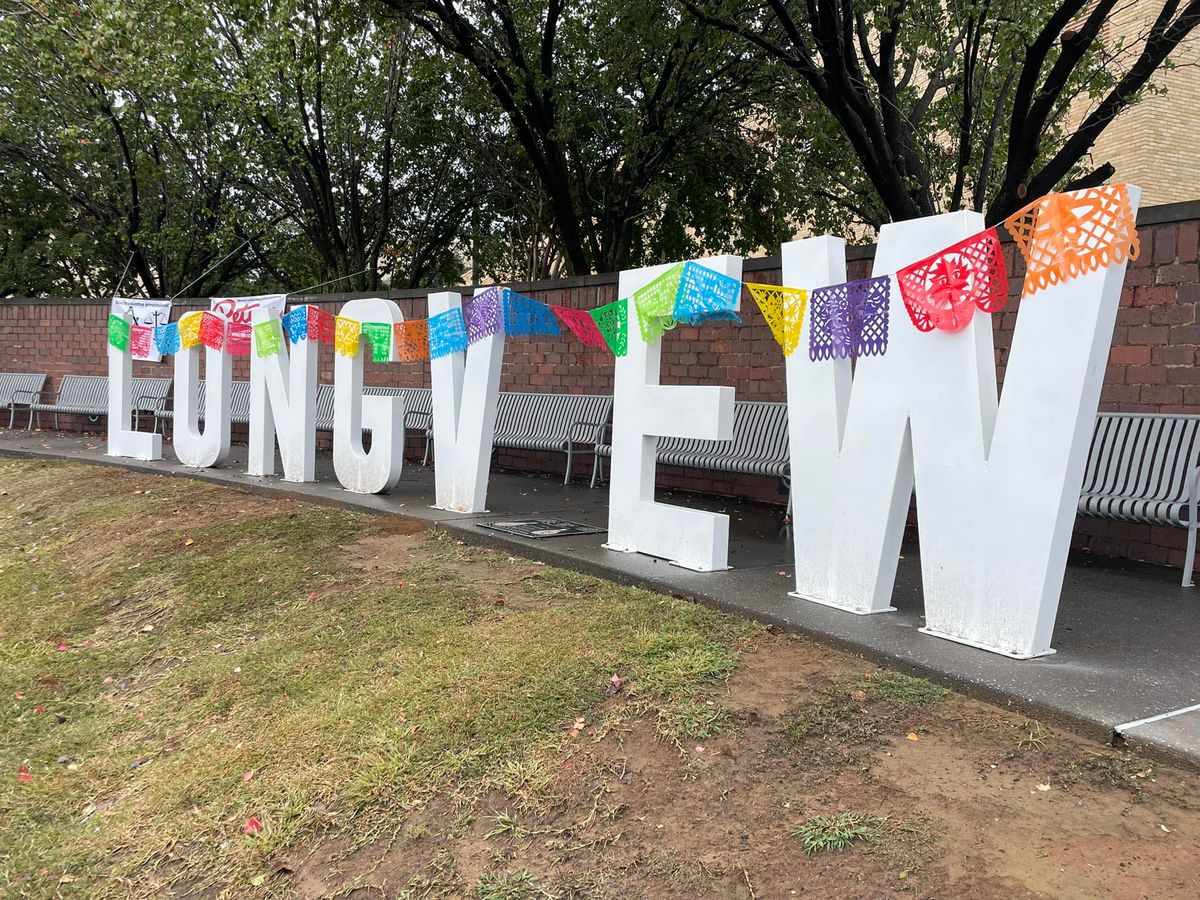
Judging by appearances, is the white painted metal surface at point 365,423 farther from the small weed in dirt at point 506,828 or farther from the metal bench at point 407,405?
the small weed in dirt at point 506,828

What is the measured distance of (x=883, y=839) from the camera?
9.20 ft

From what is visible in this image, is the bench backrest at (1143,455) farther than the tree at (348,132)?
No

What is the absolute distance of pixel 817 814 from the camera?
9.77 feet

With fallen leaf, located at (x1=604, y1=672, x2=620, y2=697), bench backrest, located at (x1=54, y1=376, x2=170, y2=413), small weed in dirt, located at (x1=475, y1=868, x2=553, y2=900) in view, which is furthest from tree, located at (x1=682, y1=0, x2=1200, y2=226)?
bench backrest, located at (x1=54, y1=376, x2=170, y2=413)

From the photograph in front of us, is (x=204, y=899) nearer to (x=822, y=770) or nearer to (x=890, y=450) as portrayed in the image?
(x=822, y=770)

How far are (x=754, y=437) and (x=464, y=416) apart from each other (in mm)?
2380

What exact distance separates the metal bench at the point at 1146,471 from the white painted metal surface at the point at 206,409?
775 centimetres

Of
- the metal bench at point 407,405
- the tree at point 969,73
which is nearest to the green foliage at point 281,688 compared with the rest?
the metal bench at point 407,405

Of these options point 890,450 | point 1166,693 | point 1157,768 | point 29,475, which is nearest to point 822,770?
point 1157,768

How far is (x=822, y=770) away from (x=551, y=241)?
14.7 metres

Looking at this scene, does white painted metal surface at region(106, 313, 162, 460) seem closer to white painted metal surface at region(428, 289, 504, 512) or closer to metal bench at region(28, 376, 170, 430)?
metal bench at region(28, 376, 170, 430)

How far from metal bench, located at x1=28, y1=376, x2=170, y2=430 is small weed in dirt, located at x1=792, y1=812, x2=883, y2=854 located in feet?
41.2

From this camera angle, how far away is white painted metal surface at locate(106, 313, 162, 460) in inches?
430

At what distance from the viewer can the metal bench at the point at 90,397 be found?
13828 mm
